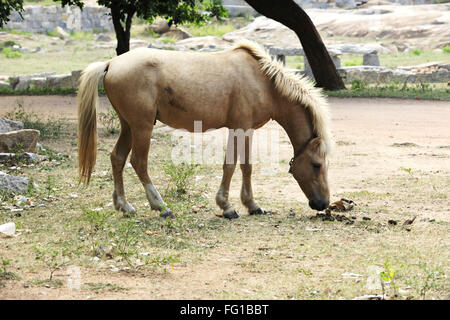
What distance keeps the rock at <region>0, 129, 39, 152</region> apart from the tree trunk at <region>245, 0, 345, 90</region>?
356 inches

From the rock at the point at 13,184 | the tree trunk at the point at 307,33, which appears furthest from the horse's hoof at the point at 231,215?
the tree trunk at the point at 307,33

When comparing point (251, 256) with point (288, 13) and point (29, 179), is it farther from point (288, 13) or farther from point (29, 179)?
point (288, 13)

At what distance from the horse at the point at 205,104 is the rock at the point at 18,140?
2.67m

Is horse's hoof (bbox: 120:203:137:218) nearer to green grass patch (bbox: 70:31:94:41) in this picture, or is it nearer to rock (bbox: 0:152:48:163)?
rock (bbox: 0:152:48:163)

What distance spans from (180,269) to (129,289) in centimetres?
54

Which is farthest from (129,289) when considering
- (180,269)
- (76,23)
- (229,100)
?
(76,23)

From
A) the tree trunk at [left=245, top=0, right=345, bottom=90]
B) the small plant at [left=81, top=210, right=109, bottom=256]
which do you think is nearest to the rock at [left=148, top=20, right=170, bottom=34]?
the tree trunk at [left=245, top=0, right=345, bottom=90]

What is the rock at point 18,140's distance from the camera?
831 centimetres

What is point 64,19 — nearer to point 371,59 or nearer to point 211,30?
point 211,30

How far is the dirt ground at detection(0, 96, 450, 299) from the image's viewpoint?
13.4 ft

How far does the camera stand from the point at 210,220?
19.7 ft

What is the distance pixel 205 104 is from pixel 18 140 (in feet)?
11.7

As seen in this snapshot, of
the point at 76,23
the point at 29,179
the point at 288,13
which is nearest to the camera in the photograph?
the point at 29,179

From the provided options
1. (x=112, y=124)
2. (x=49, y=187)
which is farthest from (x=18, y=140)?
(x=112, y=124)
